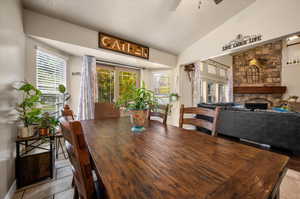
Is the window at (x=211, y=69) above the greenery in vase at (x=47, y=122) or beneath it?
above

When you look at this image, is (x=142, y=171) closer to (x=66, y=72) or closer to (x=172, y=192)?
(x=172, y=192)

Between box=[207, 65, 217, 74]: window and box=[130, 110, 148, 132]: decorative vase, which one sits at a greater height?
box=[207, 65, 217, 74]: window

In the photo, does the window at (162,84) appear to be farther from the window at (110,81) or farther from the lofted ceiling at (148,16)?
the lofted ceiling at (148,16)

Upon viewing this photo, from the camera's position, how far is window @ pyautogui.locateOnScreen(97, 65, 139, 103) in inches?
139

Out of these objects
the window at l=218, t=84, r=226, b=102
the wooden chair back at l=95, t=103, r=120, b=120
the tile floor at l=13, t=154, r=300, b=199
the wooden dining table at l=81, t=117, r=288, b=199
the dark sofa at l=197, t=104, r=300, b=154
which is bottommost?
the tile floor at l=13, t=154, r=300, b=199

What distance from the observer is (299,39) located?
16.6 ft

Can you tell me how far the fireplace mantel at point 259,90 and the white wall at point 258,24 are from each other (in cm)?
432

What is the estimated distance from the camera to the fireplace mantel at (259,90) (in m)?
5.34

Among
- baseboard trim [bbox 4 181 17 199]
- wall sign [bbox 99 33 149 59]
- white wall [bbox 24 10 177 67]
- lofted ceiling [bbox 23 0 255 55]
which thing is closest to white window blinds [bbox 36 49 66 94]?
white wall [bbox 24 10 177 67]

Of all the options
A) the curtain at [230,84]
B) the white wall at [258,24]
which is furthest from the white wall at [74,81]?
the curtain at [230,84]

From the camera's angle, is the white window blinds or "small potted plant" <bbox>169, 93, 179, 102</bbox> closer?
the white window blinds

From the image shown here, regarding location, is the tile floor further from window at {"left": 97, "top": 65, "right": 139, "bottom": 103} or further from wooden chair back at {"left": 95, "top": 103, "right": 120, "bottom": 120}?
window at {"left": 97, "top": 65, "right": 139, "bottom": 103}

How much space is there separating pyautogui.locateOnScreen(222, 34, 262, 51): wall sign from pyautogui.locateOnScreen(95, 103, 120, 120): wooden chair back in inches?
116

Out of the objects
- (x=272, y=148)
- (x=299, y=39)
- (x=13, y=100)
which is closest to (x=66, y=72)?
(x=13, y=100)
